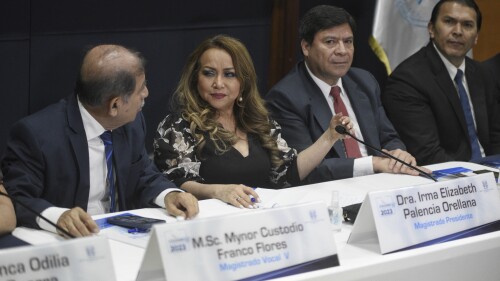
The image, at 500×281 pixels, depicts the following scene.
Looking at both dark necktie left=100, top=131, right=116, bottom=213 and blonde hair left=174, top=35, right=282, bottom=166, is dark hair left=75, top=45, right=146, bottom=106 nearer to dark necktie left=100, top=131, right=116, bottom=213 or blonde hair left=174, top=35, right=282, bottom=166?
dark necktie left=100, top=131, right=116, bottom=213

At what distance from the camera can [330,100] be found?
3.91 metres

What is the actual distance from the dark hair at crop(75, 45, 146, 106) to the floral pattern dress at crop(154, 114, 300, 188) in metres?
0.51

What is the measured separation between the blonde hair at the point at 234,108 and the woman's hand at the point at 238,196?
481 mm

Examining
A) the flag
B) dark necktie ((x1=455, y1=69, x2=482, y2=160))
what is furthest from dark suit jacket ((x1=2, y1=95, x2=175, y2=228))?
the flag

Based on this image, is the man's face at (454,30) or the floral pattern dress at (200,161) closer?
the floral pattern dress at (200,161)

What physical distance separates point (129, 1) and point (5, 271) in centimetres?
269

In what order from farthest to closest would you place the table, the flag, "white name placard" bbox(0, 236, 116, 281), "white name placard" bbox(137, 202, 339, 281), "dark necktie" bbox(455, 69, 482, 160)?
the flag, "dark necktie" bbox(455, 69, 482, 160), the table, "white name placard" bbox(137, 202, 339, 281), "white name placard" bbox(0, 236, 116, 281)

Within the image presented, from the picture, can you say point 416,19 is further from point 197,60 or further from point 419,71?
point 197,60

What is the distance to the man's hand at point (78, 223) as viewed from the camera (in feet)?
7.73

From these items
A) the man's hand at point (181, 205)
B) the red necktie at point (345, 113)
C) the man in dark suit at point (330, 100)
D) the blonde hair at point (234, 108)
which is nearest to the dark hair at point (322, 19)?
the man in dark suit at point (330, 100)

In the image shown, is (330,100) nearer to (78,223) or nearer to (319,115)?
(319,115)

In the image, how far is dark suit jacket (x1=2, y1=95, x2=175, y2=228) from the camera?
270cm

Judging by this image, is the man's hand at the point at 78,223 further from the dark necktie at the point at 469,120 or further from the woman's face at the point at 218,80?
the dark necktie at the point at 469,120

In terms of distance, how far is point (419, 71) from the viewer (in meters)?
4.34
